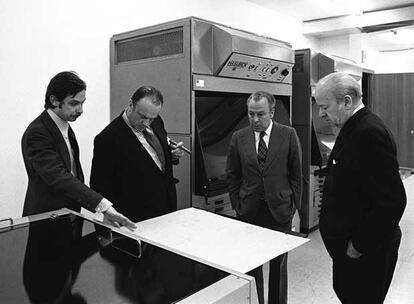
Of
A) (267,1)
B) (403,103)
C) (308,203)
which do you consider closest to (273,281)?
(308,203)

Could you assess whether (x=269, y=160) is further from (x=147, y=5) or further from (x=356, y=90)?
(x=147, y=5)

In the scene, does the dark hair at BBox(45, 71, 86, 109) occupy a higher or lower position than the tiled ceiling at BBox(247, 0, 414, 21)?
lower

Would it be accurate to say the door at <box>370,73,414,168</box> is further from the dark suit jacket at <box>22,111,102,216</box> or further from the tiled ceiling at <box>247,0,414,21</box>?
the dark suit jacket at <box>22,111,102,216</box>

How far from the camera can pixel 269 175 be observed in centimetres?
245

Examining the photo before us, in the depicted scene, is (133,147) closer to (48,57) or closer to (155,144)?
(155,144)

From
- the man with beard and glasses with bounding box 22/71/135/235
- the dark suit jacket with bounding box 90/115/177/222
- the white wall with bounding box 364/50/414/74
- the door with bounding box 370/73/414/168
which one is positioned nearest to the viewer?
the man with beard and glasses with bounding box 22/71/135/235

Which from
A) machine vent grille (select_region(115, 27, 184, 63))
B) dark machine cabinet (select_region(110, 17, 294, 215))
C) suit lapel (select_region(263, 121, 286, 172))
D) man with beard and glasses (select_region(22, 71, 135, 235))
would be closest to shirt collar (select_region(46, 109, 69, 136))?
man with beard and glasses (select_region(22, 71, 135, 235))

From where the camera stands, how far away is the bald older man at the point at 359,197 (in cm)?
163

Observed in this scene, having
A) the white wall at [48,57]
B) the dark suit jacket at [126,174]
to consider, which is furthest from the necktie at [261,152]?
the white wall at [48,57]

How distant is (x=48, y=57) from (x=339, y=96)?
84.2 inches

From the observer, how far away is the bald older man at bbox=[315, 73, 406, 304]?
5.34 ft

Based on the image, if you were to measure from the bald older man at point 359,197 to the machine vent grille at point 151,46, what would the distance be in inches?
49.2

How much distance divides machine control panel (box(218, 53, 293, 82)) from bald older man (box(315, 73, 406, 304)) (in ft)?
3.48

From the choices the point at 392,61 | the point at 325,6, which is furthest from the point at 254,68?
the point at 392,61
